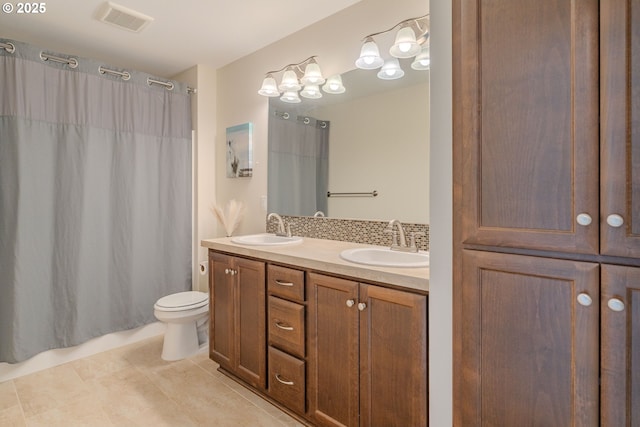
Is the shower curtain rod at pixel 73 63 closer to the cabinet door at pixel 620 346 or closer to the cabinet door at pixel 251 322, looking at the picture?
the cabinet door at pixel 251 322

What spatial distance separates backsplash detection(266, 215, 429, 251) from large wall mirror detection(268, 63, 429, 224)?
0.14 ft

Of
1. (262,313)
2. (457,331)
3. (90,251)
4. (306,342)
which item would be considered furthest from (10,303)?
(457,331)

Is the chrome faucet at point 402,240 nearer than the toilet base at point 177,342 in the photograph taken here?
Yes

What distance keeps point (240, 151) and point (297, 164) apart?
0.68 metres

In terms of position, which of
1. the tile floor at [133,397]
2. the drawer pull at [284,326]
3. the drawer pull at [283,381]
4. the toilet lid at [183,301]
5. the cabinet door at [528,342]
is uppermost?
the cabinet door at [528,342]

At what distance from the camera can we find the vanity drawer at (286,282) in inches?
68.2

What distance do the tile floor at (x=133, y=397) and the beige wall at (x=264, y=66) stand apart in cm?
120

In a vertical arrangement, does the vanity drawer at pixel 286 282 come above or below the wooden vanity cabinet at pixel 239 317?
above

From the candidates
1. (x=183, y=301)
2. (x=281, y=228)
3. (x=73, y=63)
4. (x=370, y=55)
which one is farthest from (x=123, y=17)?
(x=183, y=301)

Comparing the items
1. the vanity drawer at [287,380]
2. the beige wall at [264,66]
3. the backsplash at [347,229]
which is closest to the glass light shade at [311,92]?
the beige wall at [264,66]

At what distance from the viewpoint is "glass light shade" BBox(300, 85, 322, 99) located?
242 cm

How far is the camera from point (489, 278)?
3.56 ft

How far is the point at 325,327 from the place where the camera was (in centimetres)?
162

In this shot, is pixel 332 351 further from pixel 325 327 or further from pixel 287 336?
pixel 287 336
